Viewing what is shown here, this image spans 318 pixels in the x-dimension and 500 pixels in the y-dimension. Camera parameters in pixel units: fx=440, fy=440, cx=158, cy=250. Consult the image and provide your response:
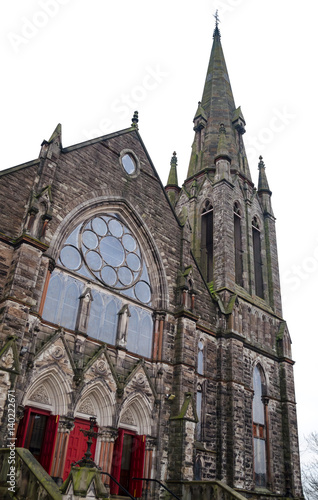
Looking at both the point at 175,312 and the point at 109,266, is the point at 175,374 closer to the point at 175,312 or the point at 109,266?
the point at 175,312

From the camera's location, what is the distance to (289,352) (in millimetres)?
21250

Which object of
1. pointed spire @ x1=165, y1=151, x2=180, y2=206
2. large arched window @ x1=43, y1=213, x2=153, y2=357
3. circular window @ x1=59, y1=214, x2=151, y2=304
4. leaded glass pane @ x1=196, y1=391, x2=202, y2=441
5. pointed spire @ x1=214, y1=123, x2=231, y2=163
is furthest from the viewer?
pointed spire @ x1=165, y1=151, x2=180, y2=206

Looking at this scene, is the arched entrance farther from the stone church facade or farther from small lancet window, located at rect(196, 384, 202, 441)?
small lancet window, located at rect(196, 384, 202, 441)

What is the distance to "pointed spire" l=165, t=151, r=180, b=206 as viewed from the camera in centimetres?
2567

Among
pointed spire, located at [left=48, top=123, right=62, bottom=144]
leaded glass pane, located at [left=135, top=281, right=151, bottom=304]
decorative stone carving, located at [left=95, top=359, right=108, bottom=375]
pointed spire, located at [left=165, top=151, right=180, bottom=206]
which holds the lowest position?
decorative stone carving, located at [left=95, top=359, right=108, bottom=375]

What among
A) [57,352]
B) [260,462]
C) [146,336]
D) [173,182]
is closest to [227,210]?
[173,182]

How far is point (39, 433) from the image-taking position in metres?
11.8

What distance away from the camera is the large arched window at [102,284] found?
1349 centimetres

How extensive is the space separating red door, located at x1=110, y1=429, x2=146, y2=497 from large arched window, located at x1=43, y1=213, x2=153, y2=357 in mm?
2700

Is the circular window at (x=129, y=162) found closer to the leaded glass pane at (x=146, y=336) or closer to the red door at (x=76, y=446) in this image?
the leaded glass pane at (x=146, y=336)

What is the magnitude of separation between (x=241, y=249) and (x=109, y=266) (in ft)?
31.2

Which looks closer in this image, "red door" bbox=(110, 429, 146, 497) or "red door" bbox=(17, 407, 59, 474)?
"red door" bbox=(17, 407, 59, 474)

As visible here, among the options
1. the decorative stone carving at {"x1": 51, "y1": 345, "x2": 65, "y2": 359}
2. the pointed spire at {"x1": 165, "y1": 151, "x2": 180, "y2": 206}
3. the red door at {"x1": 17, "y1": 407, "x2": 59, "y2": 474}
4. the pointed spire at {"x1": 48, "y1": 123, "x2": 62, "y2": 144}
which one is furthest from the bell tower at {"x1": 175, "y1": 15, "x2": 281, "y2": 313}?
the red door at {"x1": 17, "y1": 407, "x2": 59, "y2": 474}

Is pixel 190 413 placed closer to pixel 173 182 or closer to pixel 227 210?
pixel 227 210
